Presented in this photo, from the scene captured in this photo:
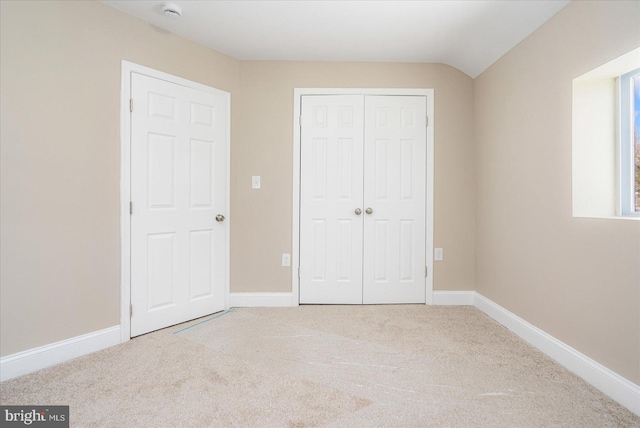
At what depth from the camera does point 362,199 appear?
306 cm

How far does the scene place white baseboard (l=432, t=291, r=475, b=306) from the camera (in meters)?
3.06

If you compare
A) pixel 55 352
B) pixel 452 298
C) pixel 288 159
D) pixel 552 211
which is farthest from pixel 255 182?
pixel 552 211

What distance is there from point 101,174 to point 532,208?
9.77ft

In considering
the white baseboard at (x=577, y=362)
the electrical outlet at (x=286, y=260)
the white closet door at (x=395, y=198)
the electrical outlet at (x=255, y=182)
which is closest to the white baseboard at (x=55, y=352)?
the electrical outlet at (x=286, y=260)

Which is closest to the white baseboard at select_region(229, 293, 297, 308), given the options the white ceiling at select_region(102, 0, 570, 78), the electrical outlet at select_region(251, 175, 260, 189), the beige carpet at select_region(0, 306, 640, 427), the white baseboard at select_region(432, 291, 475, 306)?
the beige carpet at select_region(0, 306, 640, 427)

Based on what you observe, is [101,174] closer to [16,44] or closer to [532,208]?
[16,44]

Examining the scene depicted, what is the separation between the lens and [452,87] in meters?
3.06

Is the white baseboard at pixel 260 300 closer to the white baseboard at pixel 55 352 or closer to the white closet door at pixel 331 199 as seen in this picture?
the white closet door at pixel 331 199

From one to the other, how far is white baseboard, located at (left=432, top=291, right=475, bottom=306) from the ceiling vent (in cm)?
309

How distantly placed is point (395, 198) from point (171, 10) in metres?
2.30

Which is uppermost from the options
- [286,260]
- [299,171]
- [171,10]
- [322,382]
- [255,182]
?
[171,10]

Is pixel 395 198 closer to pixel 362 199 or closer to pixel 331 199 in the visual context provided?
pixel 362 199

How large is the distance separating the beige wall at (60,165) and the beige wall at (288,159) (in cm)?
99

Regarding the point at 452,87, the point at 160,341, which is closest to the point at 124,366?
the point at 160,341
